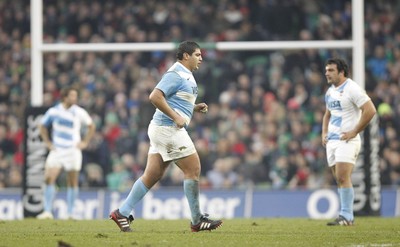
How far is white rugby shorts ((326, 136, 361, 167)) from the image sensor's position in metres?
14.5

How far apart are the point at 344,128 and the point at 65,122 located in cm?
607

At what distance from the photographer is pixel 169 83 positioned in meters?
12.2

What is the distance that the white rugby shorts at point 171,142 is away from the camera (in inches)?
485

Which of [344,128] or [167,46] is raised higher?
[167,46]

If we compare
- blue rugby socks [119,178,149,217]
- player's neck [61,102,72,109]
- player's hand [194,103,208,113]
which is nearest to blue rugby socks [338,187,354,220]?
player's hand [194,103,208,113]

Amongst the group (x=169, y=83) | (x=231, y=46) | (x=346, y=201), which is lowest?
(x=346, y=201)

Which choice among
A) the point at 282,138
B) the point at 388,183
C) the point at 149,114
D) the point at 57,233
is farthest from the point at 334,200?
the point at 57,233

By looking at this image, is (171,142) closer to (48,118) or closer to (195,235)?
(195,235)

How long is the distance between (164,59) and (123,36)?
144cm

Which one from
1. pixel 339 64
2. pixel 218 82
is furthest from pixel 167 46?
pixel 218 82

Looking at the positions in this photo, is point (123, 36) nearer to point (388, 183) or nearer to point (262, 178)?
point (262, 178)

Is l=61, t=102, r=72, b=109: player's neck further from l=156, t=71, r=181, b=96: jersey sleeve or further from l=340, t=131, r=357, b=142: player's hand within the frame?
l=156, t=71, r=181, b=96: jersey sleeve

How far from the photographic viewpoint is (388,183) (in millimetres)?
22969

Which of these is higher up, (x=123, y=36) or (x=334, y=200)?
(x=123, y=36)
